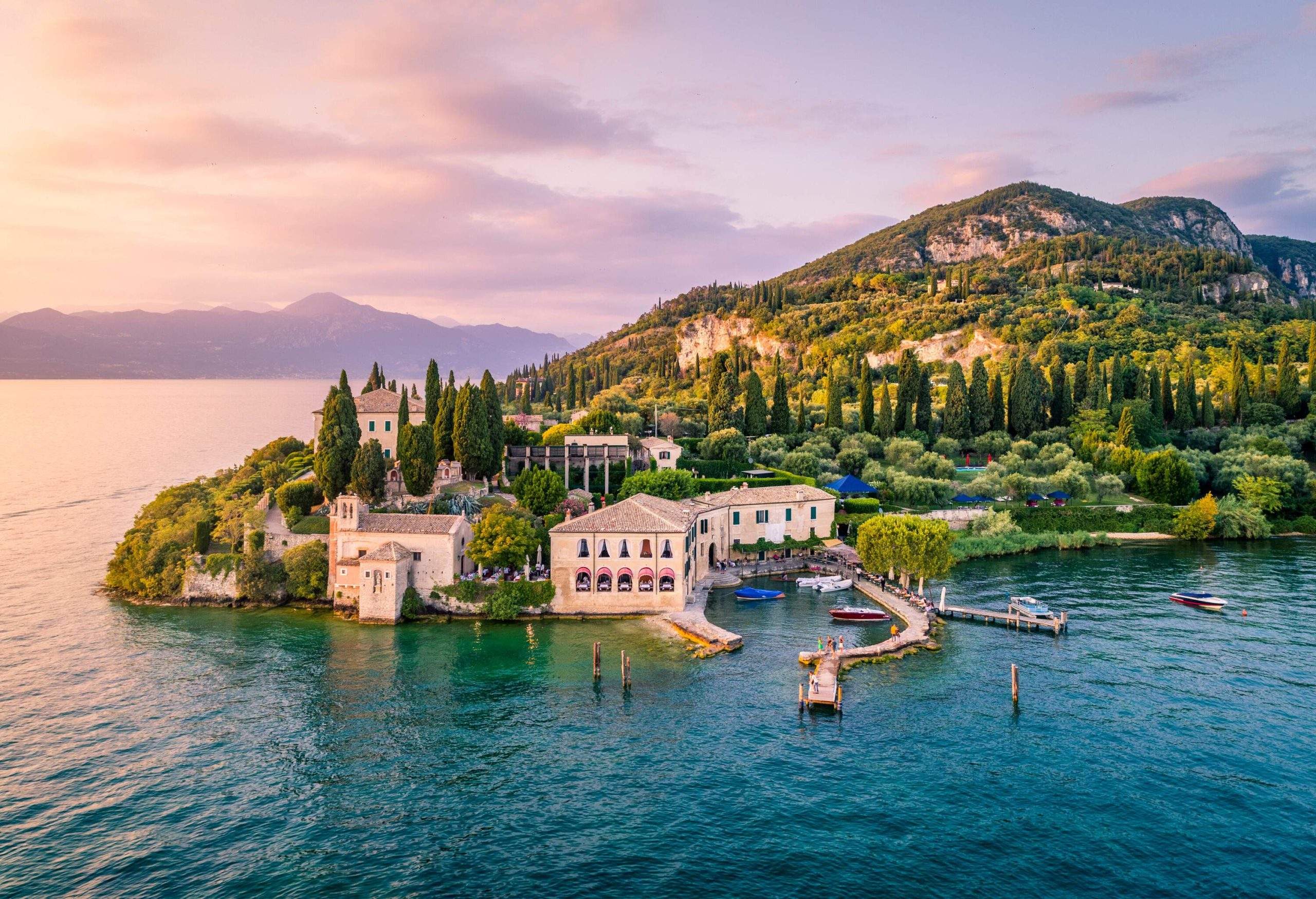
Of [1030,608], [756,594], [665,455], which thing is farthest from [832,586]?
[665,455]

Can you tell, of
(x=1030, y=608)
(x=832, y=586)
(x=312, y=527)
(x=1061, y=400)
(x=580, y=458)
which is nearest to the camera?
(x=1030, y=608)

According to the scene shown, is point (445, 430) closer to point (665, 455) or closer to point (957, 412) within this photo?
point (665, 455)

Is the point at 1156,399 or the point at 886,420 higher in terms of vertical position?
the point at 1156,399

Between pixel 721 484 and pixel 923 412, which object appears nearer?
pixel 721 484

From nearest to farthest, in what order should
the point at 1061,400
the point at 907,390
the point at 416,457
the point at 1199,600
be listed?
the point at 1199,600, the point at 416,457, the point at 907,390, the point at 1061,400

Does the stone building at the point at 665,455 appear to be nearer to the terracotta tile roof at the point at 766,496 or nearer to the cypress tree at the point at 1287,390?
the terracotta tile roof at the point at 766,496

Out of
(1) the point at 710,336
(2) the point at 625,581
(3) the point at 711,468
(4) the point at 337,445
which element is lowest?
(2) the point at 625,581

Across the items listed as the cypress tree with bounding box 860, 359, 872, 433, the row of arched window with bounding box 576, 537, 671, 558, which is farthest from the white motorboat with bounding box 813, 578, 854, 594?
the cypress tree with bounding box 860, 359, 872, 433
